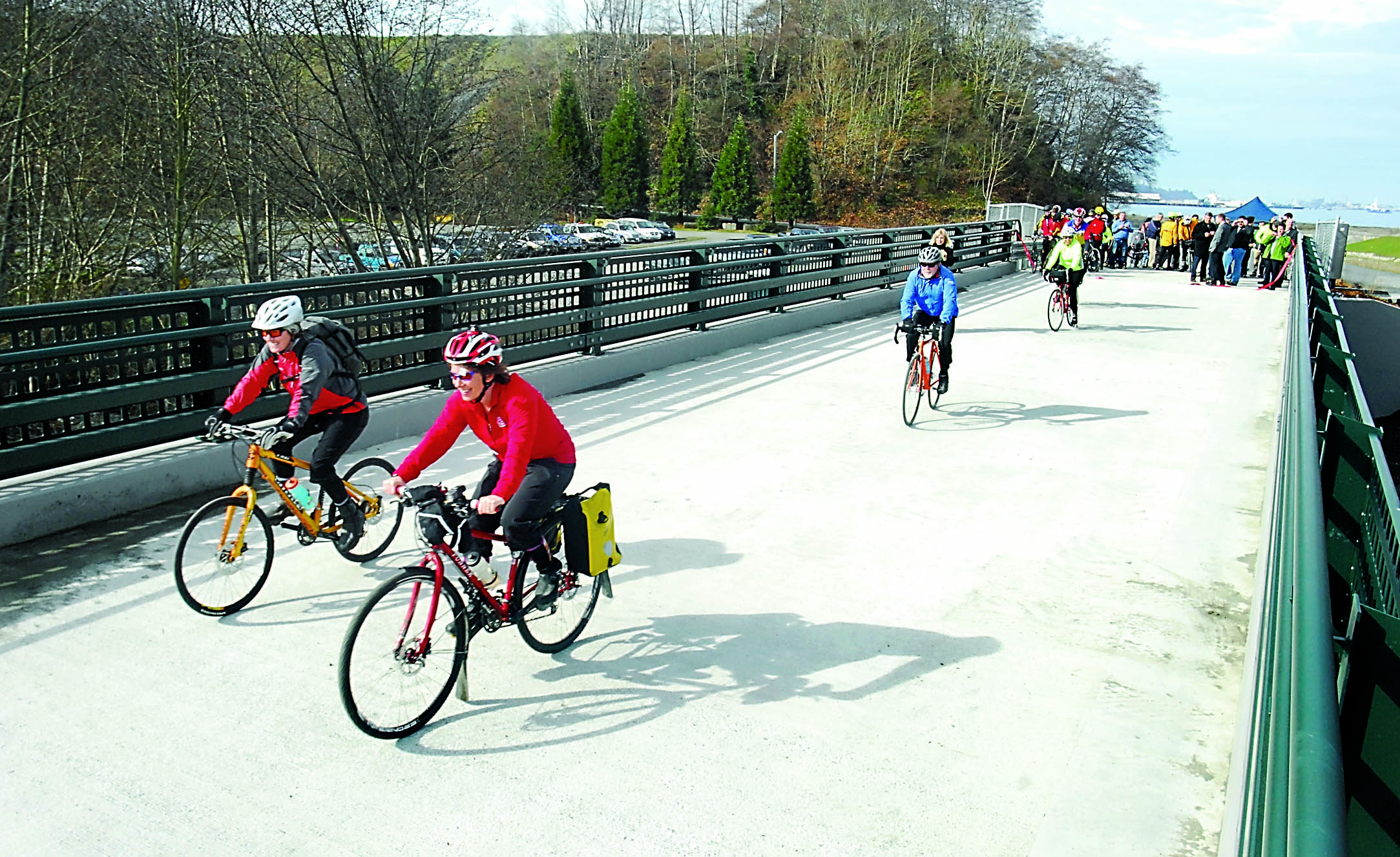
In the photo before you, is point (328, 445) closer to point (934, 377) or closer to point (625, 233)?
point (934, 377)

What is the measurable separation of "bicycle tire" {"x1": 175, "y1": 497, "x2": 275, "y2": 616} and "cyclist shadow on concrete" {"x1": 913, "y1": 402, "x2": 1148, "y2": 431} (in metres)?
6.41

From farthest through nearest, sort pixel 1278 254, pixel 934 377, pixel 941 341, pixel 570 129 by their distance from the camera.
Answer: pixel 570 129
pixel 1278 254
pixel 934 377
pixel 941 341

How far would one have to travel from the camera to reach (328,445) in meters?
5.95

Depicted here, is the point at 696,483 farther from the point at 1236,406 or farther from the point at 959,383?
the point at 1236,406

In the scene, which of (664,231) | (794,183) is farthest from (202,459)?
(794,183)

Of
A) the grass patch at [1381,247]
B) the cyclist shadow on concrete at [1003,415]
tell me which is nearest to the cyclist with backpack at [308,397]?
the cyclist shadow on concrete at [1003,415]

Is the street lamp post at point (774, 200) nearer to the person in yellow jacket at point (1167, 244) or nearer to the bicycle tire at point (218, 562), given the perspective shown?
the person in yellow jacket at point (1167, 244)

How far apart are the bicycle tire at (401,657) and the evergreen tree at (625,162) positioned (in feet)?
255

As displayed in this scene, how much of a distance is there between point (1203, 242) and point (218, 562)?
27471 mm

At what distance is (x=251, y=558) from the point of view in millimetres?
5691

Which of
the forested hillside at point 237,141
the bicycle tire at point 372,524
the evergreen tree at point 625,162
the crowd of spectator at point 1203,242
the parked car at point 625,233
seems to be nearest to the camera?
the bicycle tire at point 372,524

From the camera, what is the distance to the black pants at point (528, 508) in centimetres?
471

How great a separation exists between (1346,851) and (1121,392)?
37.6 ft

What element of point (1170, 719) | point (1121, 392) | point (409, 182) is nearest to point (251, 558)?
point (1170, 719)
